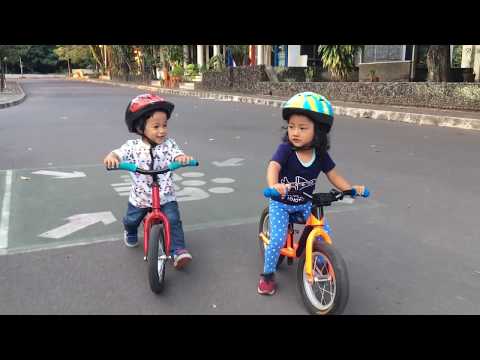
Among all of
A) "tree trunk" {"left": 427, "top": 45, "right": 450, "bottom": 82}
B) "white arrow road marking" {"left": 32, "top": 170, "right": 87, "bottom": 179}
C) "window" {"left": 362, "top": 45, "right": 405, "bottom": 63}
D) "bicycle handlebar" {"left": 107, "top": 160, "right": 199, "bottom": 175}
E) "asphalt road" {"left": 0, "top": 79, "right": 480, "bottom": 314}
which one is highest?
"window" {"left": 362, "top": 45, "right": 405, "bottom": 63}

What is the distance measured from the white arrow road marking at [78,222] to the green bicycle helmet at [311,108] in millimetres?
2387

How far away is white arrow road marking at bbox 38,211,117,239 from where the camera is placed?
411cm

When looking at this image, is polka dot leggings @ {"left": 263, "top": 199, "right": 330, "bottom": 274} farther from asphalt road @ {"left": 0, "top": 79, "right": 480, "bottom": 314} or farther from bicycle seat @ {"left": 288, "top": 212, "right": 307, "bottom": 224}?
asphalt road @ {"left": 0, "top": 79, "right": 480, "bottom": 314}

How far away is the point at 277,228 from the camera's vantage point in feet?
9.73

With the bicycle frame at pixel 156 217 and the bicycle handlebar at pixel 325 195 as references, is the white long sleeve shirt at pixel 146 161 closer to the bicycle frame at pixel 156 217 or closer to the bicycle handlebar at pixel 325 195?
the bicycle frame at pixel 156 217

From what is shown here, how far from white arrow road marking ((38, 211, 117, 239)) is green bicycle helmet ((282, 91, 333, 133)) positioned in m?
2.39

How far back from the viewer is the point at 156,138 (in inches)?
129

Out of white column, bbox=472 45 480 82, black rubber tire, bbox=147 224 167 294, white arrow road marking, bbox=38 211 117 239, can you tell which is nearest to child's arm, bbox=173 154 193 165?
black rubber tire, bbox=147 224 167 294

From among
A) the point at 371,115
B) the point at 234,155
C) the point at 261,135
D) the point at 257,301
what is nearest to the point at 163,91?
the point at 371,115

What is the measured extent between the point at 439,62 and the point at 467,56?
4.54m

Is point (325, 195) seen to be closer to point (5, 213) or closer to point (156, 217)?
point (156, 217)

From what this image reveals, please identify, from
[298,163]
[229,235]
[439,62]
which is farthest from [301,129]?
[439,62]

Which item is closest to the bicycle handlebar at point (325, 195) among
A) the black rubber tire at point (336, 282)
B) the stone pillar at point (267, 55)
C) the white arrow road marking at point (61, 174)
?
the black rubber tire at point (336, 282)

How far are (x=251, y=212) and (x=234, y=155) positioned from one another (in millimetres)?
3109
